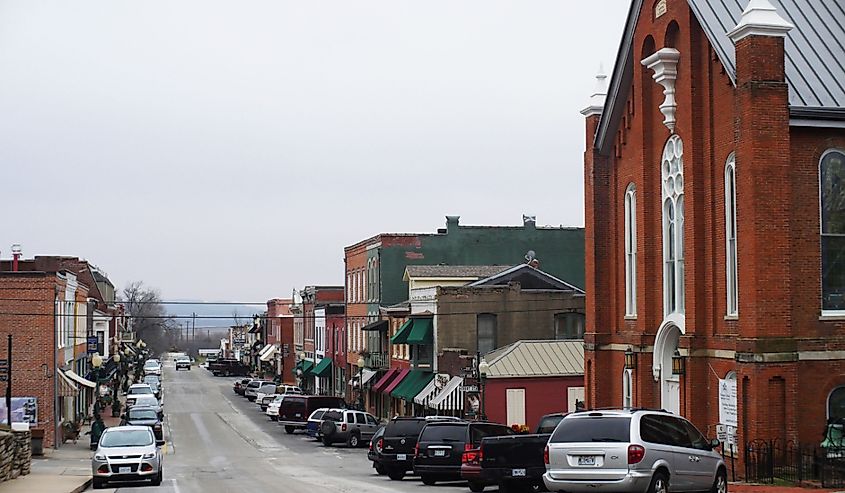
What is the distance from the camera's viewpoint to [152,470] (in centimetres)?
2955

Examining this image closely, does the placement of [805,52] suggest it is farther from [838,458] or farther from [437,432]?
[437,432]

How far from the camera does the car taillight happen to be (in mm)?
18781

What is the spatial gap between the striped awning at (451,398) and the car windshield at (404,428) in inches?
500

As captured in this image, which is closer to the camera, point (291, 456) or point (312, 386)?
point (291, 456)

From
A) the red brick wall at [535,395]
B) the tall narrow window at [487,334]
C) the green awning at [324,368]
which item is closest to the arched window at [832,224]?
the red brick wall at [535,395]

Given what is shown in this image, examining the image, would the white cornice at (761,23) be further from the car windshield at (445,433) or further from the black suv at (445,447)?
the car windshield at (445,433)

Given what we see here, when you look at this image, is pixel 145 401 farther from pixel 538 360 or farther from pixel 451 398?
pixel 538 360

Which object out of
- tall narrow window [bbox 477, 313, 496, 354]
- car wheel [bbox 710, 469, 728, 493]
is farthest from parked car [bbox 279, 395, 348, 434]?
car wheel [bbox 710, 469, 728, 493]

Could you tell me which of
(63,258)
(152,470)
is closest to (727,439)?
(152,470)

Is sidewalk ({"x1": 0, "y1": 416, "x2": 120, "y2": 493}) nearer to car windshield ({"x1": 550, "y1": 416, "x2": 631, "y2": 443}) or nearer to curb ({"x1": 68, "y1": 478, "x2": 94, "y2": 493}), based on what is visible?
curb ({"x1": 68, "y1": 478, "x2": 94, "y2": 493})

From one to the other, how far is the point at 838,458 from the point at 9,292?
35.3 meters

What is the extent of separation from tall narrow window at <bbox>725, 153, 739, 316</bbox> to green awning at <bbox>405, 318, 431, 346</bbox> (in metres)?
25.8

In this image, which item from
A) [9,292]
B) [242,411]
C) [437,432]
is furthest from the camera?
[242,411]

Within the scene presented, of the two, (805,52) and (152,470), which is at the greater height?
(805,52)
